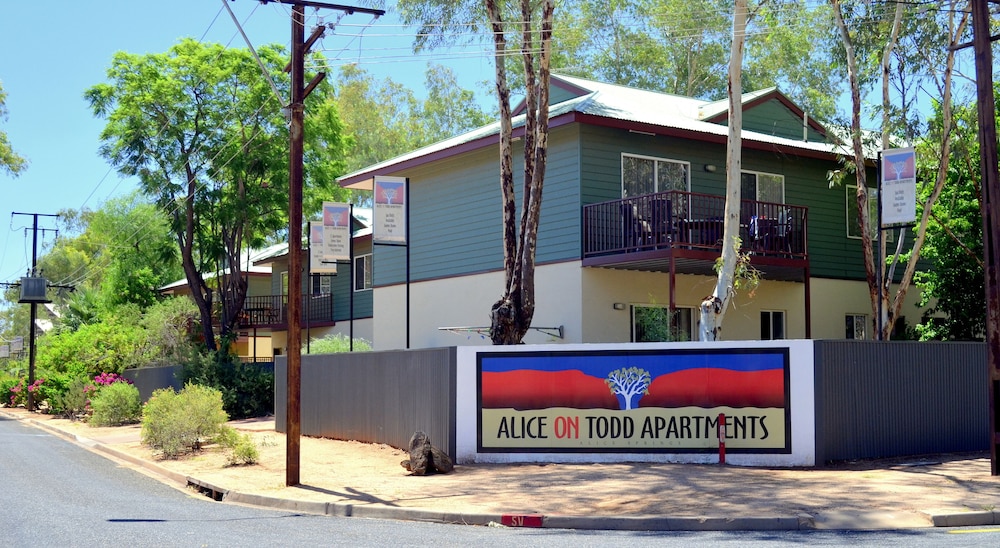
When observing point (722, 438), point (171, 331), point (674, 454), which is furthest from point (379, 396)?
point (171, 331)

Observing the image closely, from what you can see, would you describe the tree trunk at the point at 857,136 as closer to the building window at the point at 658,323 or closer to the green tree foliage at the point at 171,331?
the building window at the point at 658,323

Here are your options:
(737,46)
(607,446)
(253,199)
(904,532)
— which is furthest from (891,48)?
(253,199)

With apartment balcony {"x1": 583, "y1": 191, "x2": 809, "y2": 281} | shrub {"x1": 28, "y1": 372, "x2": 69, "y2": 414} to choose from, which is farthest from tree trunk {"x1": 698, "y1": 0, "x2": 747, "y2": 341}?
shrub {"x1": 28, "y1": 372, "x2": 69, "y2": 414}

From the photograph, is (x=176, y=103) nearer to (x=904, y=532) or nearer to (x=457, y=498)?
(x=457, y=498)

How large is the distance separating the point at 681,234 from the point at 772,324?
5.78 meters

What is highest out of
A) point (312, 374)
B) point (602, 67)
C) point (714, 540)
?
point (602, 67)

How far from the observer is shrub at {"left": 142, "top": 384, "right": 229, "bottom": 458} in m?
20.2

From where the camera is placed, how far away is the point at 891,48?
22.1 meters

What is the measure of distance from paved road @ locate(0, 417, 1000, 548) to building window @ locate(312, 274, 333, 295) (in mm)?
24915

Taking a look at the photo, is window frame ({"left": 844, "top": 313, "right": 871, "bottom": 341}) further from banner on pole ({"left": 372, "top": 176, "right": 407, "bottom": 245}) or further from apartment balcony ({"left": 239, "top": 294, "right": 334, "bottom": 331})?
apartment balcony ({"left": 239, "top": 294, "right": 334, "bottom": 331})

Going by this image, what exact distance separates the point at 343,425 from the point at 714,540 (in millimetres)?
12658

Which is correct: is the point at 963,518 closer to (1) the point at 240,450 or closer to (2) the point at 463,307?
(1) the point at 240,450

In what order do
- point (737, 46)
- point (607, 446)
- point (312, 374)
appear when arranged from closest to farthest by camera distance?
point (607, 446), point (737, 46), point (312, 374)

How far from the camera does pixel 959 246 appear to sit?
Result: 2431cm
